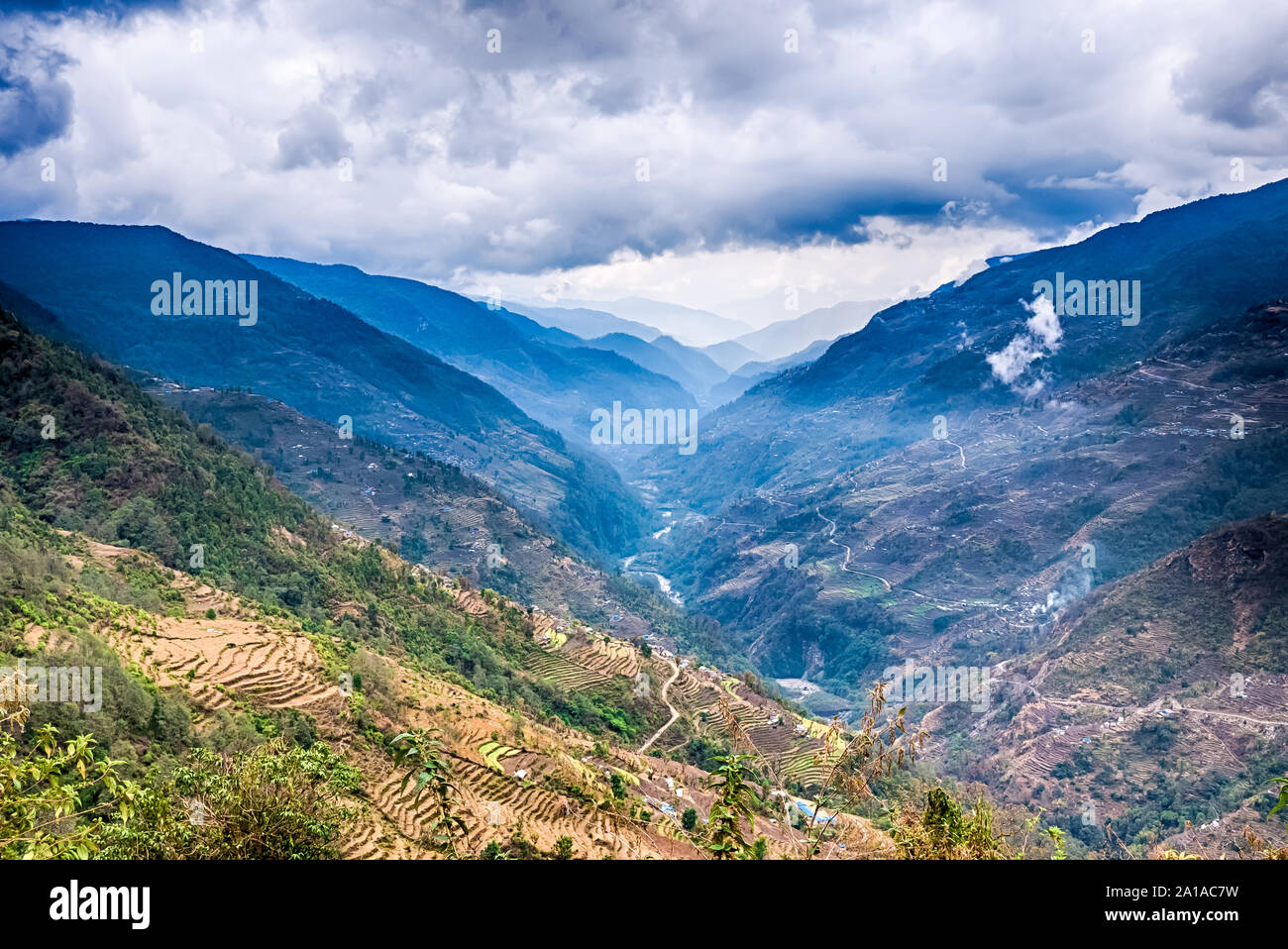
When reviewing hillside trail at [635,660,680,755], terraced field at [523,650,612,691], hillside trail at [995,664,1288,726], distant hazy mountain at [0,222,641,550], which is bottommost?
hillside trail at [995,664,1288,726]

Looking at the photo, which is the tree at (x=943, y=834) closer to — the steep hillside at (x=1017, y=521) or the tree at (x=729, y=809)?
the tree at (x=729, y=809)

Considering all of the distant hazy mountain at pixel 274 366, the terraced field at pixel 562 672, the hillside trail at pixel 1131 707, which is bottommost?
the hillside trail at pixel 1131 707

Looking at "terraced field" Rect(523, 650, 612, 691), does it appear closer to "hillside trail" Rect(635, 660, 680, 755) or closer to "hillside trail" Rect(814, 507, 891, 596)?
"hillside trail" Rect(635, 660, 680, 755)

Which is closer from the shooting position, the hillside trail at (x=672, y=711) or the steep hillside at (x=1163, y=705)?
the hillside trail at (x=672, y=711)

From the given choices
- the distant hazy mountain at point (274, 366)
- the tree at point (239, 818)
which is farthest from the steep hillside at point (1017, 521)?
the tree at point (239, 818)

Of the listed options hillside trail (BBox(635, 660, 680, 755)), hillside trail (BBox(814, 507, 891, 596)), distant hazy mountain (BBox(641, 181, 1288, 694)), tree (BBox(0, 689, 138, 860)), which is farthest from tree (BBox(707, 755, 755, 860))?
hillside trail (BBox(814, 507, 891, 596))

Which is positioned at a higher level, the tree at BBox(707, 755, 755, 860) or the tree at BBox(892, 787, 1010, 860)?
the tree at BBox(707, 755, 755, 860)

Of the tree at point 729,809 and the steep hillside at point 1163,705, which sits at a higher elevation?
the tree at point 729,809

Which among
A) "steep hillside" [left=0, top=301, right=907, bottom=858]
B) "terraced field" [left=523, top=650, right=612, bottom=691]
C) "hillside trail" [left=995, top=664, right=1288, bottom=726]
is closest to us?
"steep hillside" [left=0, top=301, right=907, bottom=858]

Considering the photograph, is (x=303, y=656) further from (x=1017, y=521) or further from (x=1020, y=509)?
(x=1020, y=509)

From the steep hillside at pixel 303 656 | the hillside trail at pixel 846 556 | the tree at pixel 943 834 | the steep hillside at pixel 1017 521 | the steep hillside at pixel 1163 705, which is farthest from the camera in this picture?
the hillside trail at pixel 846 556

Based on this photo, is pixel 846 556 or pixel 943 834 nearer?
pixel 943 834

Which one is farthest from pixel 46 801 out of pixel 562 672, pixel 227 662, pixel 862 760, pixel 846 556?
pixel 846 556
